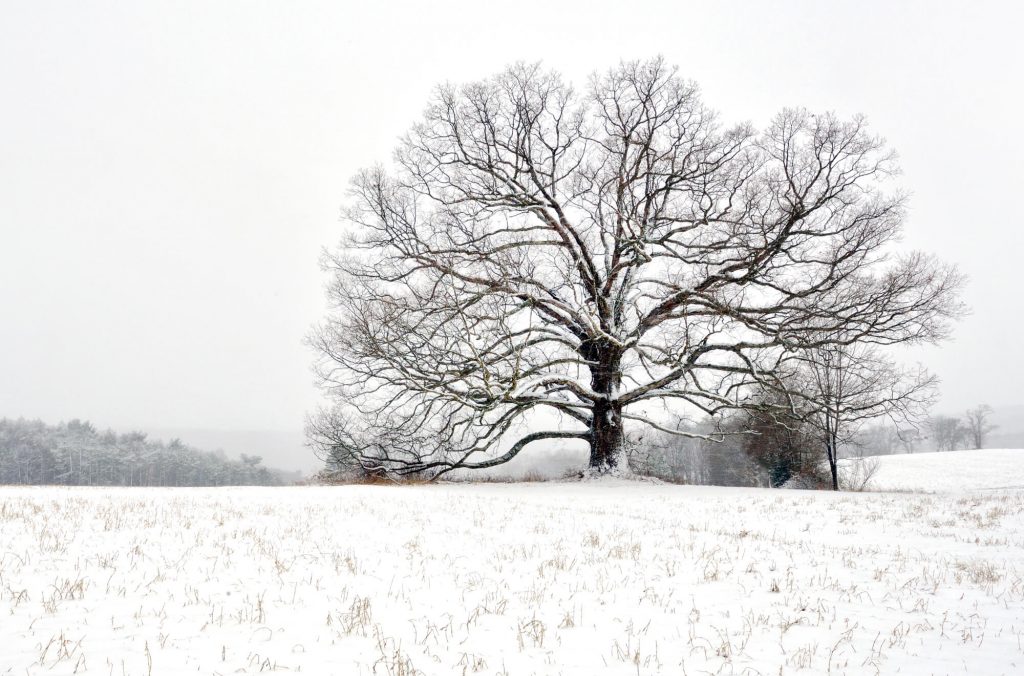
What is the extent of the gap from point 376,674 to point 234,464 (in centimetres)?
7540

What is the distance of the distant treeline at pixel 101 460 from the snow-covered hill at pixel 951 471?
5753cm

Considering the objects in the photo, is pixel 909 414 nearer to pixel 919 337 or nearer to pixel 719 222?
pixel 919 337

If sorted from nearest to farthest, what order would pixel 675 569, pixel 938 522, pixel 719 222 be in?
1. pixel 675 569
2. pixel 938 522
3. pixel 719 222

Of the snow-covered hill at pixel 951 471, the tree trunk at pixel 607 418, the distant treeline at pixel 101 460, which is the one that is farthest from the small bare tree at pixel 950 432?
the distant treeline at pixel 101 460

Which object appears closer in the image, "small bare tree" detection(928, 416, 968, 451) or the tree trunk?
the tree trunk

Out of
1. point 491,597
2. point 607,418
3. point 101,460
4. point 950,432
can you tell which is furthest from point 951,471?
point 101,460

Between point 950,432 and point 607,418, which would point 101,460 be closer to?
point 607,418

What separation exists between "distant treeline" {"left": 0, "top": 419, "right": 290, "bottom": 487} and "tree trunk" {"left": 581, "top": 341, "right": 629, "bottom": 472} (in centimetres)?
4821

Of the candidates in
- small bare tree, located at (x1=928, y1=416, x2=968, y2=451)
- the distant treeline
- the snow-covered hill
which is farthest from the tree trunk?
small bare tree, located at (x1=928, y1=416, x2=968, y2=451)

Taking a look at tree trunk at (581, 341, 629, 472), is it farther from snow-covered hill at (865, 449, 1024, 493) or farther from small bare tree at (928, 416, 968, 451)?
small bare tree at (928, 416, 968, 451)

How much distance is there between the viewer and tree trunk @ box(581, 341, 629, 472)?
60.1 ft

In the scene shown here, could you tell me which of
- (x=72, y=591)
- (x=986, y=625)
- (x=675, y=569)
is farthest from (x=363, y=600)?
(x=986, y=625)

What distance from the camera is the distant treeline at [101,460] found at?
169 ft

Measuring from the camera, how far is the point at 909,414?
54.6 feet
